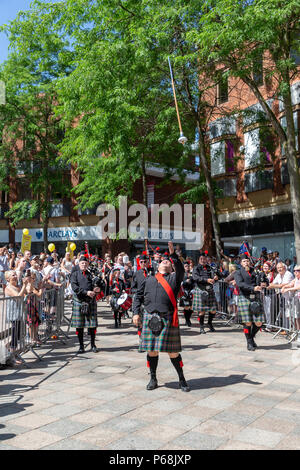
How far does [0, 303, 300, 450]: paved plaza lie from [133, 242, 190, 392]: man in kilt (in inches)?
16.4

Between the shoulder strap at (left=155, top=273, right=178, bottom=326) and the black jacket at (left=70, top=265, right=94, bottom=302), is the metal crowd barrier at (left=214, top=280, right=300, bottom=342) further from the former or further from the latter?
the shoulder strap at (left=155, top=273, right=178, bottom=326)

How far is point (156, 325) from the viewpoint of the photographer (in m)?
5.97

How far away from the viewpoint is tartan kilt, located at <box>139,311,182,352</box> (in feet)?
19.7

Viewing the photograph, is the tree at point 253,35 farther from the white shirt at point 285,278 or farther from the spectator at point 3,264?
the spectator at point 3,264

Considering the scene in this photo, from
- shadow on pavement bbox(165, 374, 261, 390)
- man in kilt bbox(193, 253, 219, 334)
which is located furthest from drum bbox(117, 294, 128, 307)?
shadow on pavement bbox(165, 374, 261, 390)

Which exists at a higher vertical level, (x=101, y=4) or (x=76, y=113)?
(x=101, y=4)

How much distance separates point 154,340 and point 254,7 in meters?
9.00

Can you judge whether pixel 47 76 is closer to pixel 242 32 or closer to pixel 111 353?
pixel 242 32

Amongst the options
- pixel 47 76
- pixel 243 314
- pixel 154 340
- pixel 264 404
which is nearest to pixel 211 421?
pixel 264 404

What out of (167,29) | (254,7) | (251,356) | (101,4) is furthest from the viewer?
(101,4)

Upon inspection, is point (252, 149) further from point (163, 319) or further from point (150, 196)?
point (163, 319)

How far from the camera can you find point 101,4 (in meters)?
15.8

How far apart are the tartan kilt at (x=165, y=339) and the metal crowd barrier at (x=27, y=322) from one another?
2650 millimetres

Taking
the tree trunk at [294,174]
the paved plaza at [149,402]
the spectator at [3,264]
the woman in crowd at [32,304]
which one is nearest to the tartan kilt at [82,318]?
the paved plaza at [149,402]
